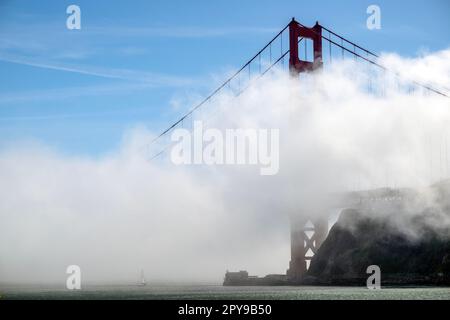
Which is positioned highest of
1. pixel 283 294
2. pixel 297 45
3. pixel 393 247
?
pixel 297 45

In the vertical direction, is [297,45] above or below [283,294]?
above

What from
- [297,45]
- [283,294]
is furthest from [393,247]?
[283,294]

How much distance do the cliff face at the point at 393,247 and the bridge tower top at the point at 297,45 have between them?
32.5 meters

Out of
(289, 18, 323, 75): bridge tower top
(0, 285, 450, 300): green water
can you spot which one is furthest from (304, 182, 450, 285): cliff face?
(289, 18, 323, 75): bridge tower top

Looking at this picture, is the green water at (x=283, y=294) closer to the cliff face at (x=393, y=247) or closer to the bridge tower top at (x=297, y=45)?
the cliff face at (x=393, y=247)

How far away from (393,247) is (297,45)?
135 feet

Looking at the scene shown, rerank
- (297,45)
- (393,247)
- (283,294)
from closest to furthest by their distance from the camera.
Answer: (283,294) → (297,45) → (393,247)

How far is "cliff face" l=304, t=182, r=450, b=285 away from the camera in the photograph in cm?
11769

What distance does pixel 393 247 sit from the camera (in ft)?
411

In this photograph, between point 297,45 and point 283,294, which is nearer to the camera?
point 283,294

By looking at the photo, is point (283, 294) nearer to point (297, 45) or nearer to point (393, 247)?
point (297, 45)

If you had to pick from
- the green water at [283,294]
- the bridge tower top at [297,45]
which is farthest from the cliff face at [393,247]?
the bridge tower top at [297,45]

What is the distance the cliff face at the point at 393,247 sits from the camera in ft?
386
